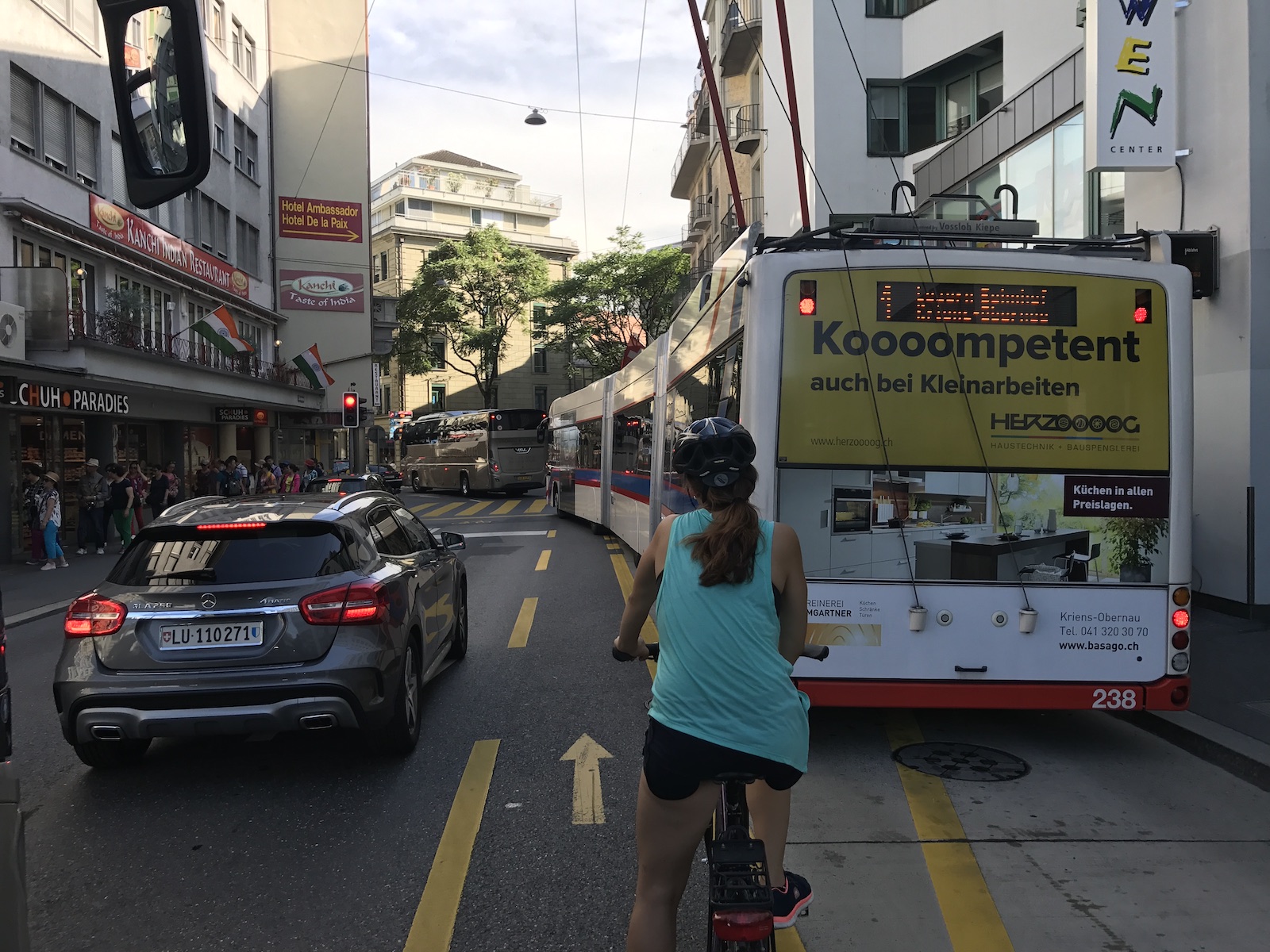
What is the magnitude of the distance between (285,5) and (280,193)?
771 centimetres

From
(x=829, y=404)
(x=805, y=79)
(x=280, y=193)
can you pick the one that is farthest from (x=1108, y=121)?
(x=280, y=193)

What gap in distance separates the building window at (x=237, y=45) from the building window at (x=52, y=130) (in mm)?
14348

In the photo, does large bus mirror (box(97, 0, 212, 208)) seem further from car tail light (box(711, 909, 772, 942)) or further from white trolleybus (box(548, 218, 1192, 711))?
white trolleybus (box(548, 218, 1192, 711))

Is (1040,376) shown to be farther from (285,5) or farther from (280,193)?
(285,5)

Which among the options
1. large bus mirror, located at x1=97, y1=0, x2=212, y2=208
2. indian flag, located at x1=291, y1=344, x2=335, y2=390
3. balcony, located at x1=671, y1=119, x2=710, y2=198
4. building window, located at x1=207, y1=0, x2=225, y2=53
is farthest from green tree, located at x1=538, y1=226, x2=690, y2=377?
large bus mirror, located at x1=97, y1=0, x2=212, y2=208

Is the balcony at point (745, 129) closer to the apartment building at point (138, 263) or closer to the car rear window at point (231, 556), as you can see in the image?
the apartment building at point (138, 263)

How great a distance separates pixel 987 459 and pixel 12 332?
16.1 metres

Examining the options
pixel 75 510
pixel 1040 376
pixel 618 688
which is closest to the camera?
pixel 1040 376

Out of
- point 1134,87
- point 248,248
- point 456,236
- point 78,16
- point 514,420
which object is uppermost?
point 456,236

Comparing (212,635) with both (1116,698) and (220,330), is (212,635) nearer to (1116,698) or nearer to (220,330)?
(1116,698)

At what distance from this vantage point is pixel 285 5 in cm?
4100

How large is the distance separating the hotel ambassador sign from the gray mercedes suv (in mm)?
8556

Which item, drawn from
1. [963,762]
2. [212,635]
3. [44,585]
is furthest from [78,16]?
[963,762]

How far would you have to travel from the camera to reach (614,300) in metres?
50.6
